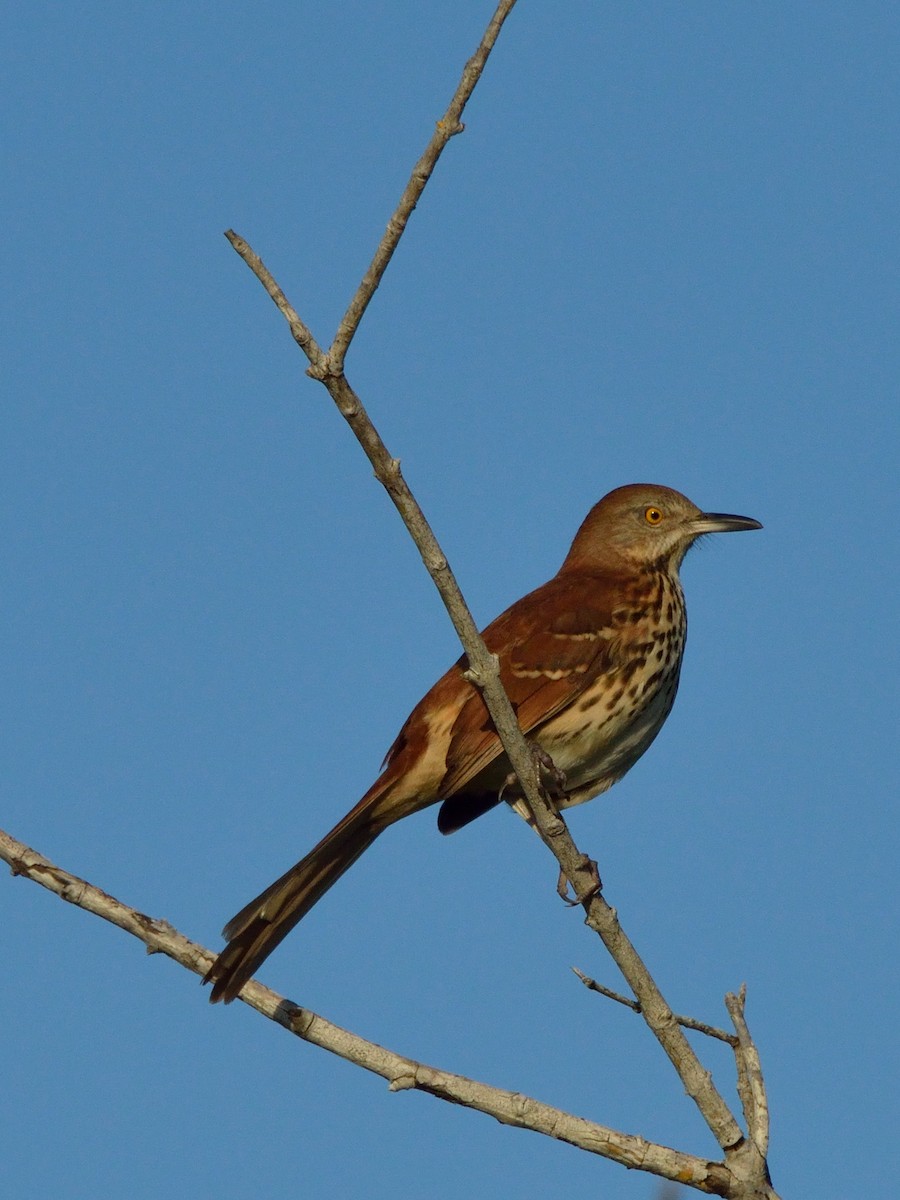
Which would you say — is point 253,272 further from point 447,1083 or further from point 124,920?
point 447,1083

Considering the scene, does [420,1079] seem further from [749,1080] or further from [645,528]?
[645,528]

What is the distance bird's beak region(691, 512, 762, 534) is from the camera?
249 inches

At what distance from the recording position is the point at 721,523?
6363 mm

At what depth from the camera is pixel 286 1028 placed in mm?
3480

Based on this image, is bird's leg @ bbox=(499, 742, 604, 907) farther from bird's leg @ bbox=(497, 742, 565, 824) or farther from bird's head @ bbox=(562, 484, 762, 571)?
bird's head @ bbox=(562, 484, 762, 571)

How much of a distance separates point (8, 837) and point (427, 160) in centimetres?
177

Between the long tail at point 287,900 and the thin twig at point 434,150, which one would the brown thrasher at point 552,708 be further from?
the thin twig at point 434,150

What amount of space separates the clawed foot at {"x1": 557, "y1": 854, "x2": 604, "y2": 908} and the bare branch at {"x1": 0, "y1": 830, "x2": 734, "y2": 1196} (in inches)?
25.0

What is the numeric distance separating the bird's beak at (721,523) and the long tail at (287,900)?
2.17 meters

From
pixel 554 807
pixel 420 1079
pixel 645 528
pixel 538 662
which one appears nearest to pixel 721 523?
pixel 645 528

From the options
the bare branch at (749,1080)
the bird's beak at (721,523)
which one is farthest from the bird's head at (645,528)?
the bare branch at (749,1080)

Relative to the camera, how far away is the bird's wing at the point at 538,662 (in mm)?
4883

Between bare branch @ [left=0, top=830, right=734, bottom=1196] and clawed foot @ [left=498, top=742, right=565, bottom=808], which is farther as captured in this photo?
clawed foot @ [left=498, top=742, right=565, bottom=808]

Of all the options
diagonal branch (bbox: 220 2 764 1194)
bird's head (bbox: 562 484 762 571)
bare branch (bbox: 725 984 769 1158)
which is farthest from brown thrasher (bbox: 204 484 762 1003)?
bare branch (bbox: 725 984 769 1158)
